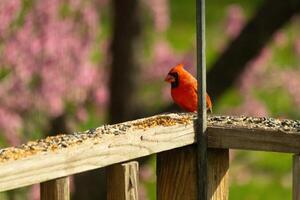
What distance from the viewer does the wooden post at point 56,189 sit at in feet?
7.03

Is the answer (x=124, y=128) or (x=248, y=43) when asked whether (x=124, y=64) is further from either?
(x=124, y=128)

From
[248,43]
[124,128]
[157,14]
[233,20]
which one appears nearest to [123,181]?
[124,128]

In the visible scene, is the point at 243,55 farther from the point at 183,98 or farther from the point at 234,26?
the point at 234,26

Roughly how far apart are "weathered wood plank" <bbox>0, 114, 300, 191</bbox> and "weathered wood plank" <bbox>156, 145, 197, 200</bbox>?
2.3 inches

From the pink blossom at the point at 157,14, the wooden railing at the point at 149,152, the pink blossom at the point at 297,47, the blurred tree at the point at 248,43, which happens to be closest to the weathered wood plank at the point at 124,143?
the wooden railing at the point at 149,152

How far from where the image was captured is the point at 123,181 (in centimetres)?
232

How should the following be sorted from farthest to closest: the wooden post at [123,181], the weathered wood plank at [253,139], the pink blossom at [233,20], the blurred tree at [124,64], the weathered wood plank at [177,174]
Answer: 1. the pink blossom at [233,20]
2. the blurred tree at [124,64]
3. the weathered wood plank at [177,174]
4. the weathered wood plank at [253,139]
5. the wooden post at [123,181]

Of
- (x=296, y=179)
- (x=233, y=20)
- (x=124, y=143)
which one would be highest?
(x=124, y=143)

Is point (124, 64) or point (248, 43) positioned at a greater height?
point (248, 43)

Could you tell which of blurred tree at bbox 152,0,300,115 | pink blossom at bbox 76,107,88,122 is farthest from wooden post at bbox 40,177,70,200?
pink blossom at bbox 76,107,88,122

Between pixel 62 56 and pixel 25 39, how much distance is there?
25.6 inches

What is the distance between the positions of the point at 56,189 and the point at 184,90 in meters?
1.23

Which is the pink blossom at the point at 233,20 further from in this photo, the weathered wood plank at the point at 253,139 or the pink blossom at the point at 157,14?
the weathered wood plank at the point at 253,139

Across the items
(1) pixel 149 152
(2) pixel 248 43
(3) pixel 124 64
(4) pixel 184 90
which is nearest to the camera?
(1) pixel 149 152
